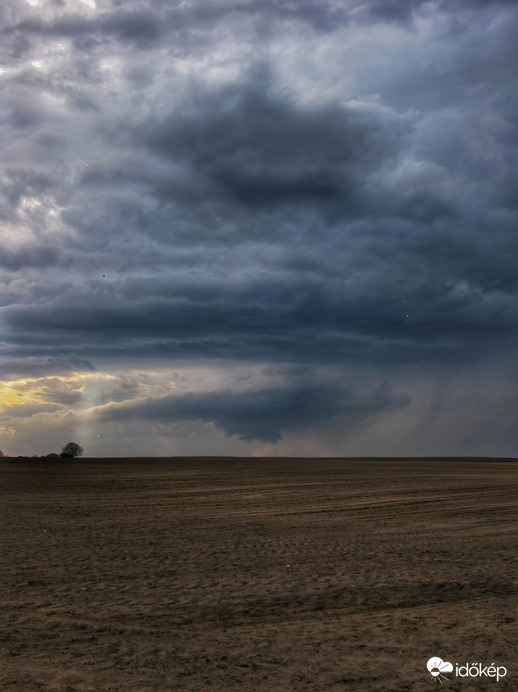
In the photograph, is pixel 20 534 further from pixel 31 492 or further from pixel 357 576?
pixel 31 492

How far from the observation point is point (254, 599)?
35.0 feet

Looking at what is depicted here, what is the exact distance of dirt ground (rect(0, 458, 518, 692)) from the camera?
24.7 feet

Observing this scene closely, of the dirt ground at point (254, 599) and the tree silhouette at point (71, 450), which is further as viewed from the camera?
the tree silhouette at point (71, 450)

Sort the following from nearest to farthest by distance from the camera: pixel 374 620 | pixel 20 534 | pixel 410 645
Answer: pixel 410 645 < pixel 374 620 < pixel 20 534

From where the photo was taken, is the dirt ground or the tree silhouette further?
the tree silhouette

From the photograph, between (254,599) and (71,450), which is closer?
(254,599)

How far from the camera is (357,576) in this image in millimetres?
12477

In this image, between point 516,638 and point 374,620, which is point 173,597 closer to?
point 374,620

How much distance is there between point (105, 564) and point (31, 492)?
1987 centimetres

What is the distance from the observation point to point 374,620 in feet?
31.6

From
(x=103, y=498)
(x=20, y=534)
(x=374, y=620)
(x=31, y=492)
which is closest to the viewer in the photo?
(x=374, y=620)

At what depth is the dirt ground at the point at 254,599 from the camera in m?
7.54

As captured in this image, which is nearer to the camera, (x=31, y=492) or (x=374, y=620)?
(x=374, y=620)

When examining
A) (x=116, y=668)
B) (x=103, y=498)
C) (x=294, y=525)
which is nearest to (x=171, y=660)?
(x=116, y=668)
